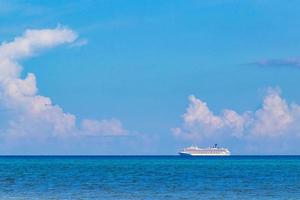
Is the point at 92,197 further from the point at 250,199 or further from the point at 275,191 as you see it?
the point at 275,191

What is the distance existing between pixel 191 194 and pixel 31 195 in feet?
60.5

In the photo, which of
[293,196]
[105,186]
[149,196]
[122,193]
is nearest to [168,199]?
[149,196]

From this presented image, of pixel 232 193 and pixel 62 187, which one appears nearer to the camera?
pixel 232 193

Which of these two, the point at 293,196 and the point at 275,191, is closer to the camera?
the point at 293,196

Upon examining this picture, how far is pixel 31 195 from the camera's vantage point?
264 feet

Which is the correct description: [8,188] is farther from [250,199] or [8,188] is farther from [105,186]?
[250,199]

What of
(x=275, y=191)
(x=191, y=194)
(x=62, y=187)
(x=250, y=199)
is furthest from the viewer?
(x=62, y=187)

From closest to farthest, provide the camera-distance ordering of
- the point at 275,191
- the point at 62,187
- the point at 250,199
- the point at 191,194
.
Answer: the point at 250,199 → the point at 191,194 → the point at 275,191 → the point at 62,187

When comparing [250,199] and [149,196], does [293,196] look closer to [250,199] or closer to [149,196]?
[250,199]

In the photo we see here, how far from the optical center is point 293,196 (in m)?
80.2

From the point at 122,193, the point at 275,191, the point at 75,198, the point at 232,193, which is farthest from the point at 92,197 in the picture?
the point at 275,191

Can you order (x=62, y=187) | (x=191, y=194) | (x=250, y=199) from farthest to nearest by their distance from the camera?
(x=62, y=187) → (x=191, y=194) → (x=250, y=199)

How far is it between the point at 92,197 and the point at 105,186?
1985 centimetres

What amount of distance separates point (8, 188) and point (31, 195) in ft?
41.7
